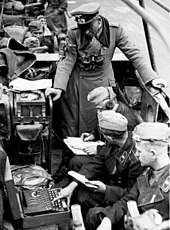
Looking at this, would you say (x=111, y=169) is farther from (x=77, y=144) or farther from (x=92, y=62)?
(x=92, y=62)

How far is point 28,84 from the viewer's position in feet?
16.2

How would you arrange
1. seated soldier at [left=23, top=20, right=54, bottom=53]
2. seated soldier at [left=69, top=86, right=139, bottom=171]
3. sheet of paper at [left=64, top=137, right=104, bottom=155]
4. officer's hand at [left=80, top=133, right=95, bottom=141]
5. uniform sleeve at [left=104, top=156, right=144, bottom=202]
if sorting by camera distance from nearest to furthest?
uniform sleeve at [left=104, top=156, right=144, bottom=202]
seated soldier at [left=69, top=86, right=139, bottom=171]
sheet of paper at [left=64, top=137, right=104, bottom=155]
officer's hand at [left=80, top=133, right=95, bottom=141]
seated soldier at [left=23, top=20, right=54, bottom=53]

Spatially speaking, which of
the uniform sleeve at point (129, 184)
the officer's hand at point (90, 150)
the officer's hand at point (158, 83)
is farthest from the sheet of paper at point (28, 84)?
the uniform sleeve at point (129, 184)

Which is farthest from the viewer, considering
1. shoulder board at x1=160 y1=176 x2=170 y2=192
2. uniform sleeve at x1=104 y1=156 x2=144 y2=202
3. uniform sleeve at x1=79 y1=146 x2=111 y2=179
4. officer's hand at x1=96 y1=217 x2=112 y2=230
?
uniform sleeve at x1=79 y1=146 x2=111 y2=179

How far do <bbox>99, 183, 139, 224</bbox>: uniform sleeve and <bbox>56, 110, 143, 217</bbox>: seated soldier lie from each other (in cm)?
23

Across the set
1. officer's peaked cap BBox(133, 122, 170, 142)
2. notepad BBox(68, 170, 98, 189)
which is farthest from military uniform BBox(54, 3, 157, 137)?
officer's peaked cap BBox(133, 122, 170, 142)

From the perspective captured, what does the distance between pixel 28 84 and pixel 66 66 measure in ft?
1.20

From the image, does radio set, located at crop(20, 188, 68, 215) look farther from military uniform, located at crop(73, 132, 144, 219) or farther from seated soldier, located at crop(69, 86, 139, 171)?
seated soldier, located at crop(69, 86, 139, 171)

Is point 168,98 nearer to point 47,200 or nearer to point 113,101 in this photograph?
point 113,101

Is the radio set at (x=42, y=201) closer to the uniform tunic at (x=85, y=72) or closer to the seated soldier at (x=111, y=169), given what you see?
the seated soldier at (x=111, y=169)

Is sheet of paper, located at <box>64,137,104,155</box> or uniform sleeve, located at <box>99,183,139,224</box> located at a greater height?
uniform sleeve, located at <box>99,183,139,224</box>

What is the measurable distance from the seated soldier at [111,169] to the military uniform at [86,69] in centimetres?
98

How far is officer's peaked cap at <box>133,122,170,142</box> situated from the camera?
10.5 ft

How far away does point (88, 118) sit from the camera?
5.08 metres
